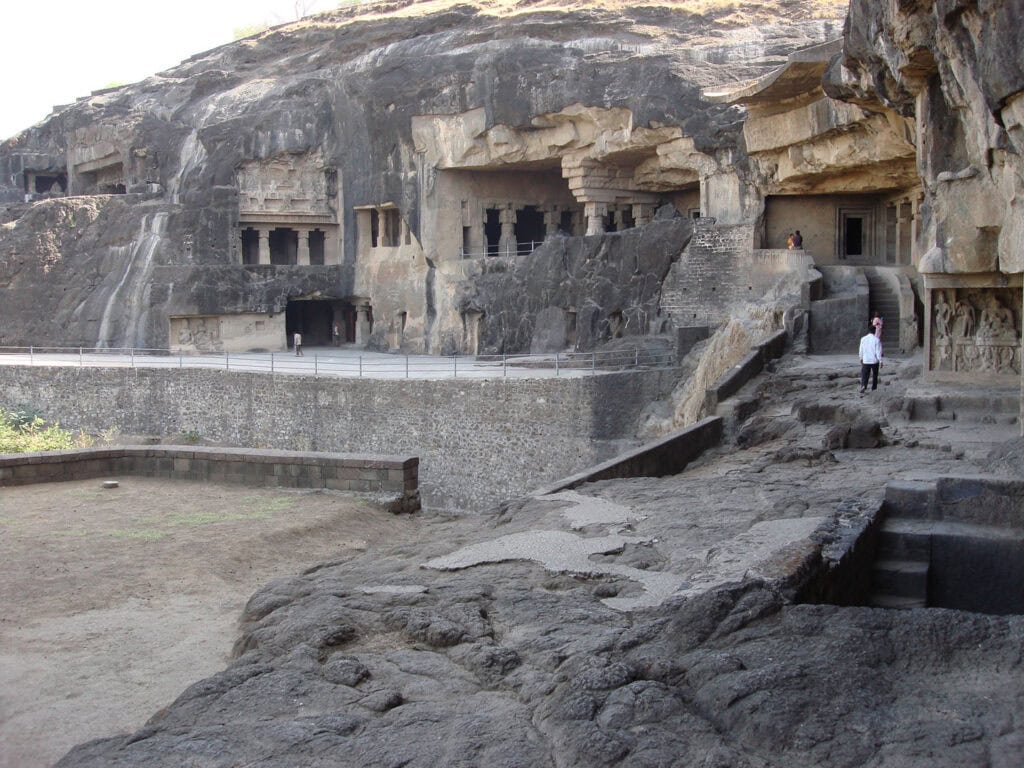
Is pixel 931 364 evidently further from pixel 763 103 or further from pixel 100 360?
pixel 100 360

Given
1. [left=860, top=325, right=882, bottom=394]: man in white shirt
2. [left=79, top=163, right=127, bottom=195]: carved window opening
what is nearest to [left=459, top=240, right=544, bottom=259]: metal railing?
[left=79, top=163, right=127, bottom=195]: carved window opening

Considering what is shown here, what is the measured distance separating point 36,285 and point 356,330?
8377 mm

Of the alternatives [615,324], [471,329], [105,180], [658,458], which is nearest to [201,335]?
[471,329]

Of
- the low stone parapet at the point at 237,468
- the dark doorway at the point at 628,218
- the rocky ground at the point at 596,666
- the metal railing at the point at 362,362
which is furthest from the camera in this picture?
the dark doorway at the point at 628,218

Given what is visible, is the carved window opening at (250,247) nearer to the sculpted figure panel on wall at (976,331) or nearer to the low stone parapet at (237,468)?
the low stone parapet at (237,468)

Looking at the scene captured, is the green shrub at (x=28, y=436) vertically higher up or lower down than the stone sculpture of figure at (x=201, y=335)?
lower down

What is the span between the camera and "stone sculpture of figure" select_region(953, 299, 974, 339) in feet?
43.1

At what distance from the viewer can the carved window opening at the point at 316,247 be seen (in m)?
33.3

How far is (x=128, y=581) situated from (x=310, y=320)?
26.3 metres

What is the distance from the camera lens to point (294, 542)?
850 cm

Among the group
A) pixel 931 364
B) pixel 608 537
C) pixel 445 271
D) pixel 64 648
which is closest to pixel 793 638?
pixel 608 537

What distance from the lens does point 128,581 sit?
24.2 ft

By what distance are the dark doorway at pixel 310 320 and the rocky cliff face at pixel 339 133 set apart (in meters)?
1.23

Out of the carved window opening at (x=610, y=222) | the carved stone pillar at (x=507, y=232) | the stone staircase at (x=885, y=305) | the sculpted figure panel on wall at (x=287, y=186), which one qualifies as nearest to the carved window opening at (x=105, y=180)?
the sculpted figure panel on wall at (x=287, y=186)
